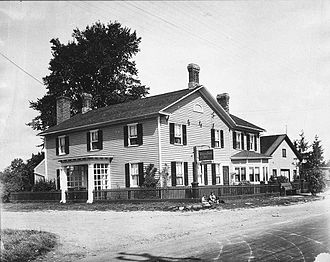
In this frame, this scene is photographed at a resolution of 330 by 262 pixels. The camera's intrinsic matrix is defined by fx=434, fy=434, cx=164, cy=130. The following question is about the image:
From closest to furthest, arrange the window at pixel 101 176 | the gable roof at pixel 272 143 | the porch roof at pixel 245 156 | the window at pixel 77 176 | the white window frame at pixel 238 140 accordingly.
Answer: the window at pixel 101 176 → the window at pixel 77 176 → the porch roof at pixel 245 156 → the white window frame at pixel 238 140 → the gable roof at pixel 272 143

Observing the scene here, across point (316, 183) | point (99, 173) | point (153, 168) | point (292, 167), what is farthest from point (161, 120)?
point (292, 167)

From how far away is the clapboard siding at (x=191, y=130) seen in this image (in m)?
23.2

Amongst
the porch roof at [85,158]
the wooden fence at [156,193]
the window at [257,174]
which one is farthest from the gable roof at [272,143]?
the porch roof at [85,158]

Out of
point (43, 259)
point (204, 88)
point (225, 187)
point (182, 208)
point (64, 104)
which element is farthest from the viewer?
point (64, 104)

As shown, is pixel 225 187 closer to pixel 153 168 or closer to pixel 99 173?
pixel 153 168

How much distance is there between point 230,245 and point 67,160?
54.2ft

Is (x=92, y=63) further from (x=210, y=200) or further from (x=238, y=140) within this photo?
(x=238, y=140)

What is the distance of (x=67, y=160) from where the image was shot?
24.3 metres

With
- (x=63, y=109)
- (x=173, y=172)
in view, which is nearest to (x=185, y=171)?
(x=173, y=172)

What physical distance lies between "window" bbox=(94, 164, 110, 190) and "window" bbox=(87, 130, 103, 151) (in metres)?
1.48

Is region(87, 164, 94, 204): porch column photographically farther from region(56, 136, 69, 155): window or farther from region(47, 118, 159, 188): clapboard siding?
→ region(56, 136, 69, 155): window

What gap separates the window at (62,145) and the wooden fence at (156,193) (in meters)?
4.42

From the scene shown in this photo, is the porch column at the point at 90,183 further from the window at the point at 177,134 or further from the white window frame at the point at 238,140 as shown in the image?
the white window frame at the point at 238,140

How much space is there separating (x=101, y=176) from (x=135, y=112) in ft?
13.4
